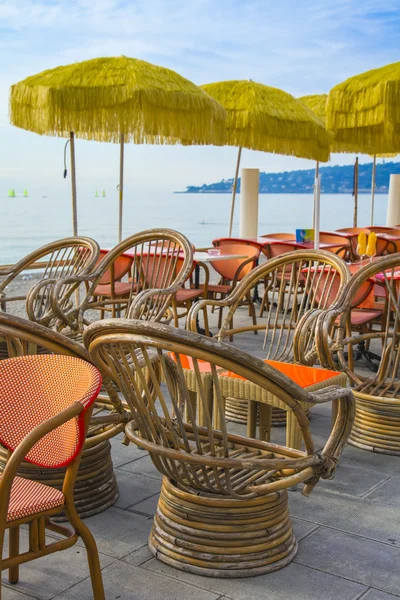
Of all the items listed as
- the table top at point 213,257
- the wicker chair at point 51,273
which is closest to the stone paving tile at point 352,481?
the wicker chair at point 51,273

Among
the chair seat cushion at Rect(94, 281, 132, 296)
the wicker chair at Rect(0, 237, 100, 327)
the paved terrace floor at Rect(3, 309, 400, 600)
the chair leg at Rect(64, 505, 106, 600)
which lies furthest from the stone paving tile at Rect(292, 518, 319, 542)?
the chair seat cushion at Rect(94, 281, 132, 296)

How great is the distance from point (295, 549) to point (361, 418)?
4.37 feet

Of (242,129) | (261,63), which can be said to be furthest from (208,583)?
(261,63)

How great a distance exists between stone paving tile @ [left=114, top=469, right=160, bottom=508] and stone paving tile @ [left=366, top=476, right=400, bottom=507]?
932 mm

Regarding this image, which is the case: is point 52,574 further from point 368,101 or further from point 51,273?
point 368,101

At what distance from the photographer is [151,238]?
17.3ft

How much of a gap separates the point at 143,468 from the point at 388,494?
111 centimetres

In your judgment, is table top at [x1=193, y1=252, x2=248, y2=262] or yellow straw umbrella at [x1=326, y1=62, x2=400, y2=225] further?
table top at [x1=193, y1=252, x2=248, y2=262]

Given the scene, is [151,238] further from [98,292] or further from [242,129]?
[242,129]

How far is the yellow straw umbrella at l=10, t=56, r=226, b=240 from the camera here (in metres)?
6.71

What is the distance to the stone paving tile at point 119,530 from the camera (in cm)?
274

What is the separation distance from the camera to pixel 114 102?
22.0 feet

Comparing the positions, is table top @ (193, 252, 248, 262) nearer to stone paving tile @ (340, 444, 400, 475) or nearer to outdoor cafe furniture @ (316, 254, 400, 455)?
outdoor cafe furniture @ (316, 254, 400, 455)

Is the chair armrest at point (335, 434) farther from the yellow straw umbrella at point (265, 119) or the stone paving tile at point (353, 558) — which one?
Result: the yellow straw umbrella at point (265, 119)
